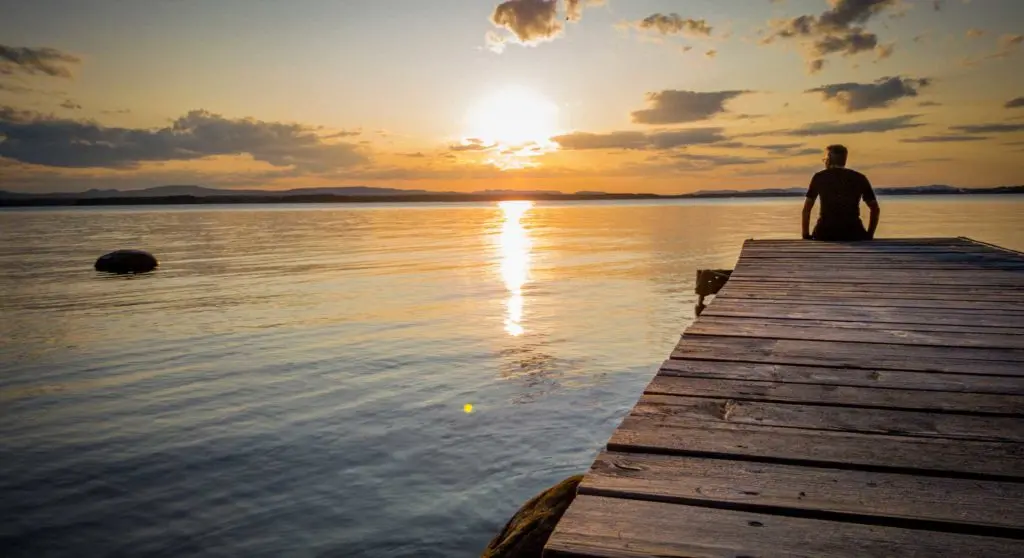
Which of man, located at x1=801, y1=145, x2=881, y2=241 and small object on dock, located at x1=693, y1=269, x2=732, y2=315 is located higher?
man, located at x1=801, y1=145, x2=881, y2=241

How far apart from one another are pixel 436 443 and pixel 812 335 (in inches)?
176

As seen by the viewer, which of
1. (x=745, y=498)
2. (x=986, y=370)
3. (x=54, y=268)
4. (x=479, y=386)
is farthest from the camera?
(x=54, y=268)

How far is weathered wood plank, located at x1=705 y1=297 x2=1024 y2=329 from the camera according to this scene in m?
5.55

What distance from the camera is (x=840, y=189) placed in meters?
11.4

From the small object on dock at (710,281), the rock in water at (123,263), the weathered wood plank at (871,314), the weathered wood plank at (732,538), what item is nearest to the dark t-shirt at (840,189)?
the small object on dock at (710,281)

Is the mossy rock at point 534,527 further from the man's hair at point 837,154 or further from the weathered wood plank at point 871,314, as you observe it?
the man's hair at point 837,154

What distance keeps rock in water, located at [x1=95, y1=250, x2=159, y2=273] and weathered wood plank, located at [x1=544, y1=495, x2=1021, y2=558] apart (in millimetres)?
28894

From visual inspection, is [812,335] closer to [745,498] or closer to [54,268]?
[745,498]

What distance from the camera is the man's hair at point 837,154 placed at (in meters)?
11.3

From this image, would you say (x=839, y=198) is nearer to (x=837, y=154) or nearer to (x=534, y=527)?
(x=837, y=154)

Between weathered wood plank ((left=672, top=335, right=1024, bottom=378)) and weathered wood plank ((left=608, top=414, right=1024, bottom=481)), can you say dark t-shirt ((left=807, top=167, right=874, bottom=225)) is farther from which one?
weathered wood plank ((left=608, top=414, right=1024, bottom=481))

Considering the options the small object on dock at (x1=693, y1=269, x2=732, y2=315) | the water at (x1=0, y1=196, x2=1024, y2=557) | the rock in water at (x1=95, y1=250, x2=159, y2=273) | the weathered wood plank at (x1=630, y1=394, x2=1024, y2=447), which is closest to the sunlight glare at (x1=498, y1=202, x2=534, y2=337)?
the water at (x1=0, y1=196, x2=1024, y2=557)

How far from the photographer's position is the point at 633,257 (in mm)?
31125

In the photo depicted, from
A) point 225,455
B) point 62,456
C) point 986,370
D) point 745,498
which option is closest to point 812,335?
point 986,370
